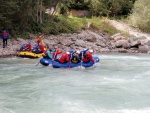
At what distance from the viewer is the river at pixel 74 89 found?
31.7 ft

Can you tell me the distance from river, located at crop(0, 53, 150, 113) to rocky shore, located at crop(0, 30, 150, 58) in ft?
19.8

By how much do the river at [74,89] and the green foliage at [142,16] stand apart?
13.7 metres

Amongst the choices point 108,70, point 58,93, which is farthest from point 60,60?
point 58,93

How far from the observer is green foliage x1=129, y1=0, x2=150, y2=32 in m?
29.8

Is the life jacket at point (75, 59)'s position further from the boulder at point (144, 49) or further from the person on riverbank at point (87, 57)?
the boulder at point (144, 49)

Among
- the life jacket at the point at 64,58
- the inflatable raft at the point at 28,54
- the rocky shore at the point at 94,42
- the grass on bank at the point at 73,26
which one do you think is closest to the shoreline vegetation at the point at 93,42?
the rocky shore at the point at 94,42

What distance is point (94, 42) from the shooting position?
2567 centimetres

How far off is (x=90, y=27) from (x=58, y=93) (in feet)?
Result: 59.9

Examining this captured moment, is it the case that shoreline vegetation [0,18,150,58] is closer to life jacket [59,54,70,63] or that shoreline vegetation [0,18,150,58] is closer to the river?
the river

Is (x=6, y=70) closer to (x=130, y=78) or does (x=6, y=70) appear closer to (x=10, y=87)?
(x=10, y=87)

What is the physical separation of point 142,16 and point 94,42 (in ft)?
22.6

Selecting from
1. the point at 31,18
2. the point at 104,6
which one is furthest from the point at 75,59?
the point at 104,6

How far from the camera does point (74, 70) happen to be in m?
15.3

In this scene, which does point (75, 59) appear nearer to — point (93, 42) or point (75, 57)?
point (75, 57)
